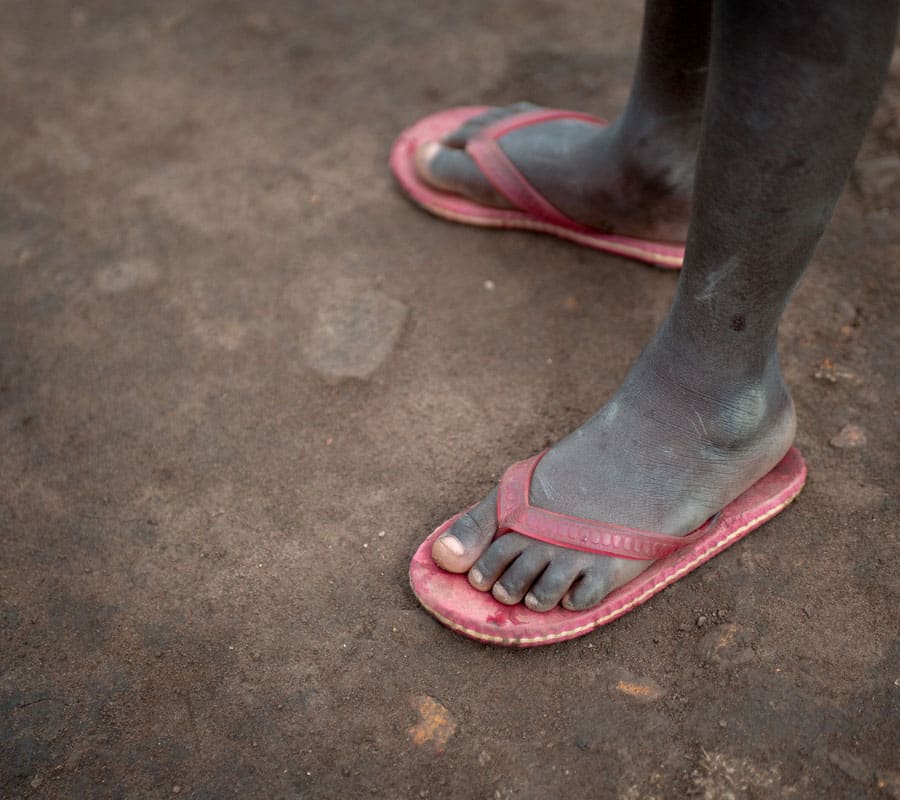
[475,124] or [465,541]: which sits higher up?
[475,124]

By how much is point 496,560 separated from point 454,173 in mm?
918

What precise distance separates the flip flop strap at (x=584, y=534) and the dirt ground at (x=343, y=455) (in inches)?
3.6

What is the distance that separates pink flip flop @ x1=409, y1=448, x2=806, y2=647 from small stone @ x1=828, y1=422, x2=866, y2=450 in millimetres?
232

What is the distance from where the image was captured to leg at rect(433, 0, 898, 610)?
0.94 metres

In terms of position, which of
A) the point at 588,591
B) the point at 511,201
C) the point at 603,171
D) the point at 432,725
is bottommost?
the point at 432,725

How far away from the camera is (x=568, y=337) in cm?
163

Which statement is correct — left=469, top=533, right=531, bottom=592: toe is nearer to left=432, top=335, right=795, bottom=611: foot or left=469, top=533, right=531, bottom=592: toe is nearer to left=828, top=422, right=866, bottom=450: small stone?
left=432, top=335, right=795, bottom=611: foot

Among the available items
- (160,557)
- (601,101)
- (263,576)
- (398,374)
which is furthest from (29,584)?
(601,101)

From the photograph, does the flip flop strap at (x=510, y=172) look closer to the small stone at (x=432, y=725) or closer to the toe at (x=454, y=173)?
the toe at (x=454, y=173)

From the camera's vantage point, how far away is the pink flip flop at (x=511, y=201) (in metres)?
1.73

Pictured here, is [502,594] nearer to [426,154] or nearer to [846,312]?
[846,312]

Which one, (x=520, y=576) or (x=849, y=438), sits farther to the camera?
(x=849, y=438)

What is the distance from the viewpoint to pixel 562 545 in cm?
122

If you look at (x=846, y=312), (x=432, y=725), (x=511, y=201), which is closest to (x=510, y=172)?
(x=511, y=201)
